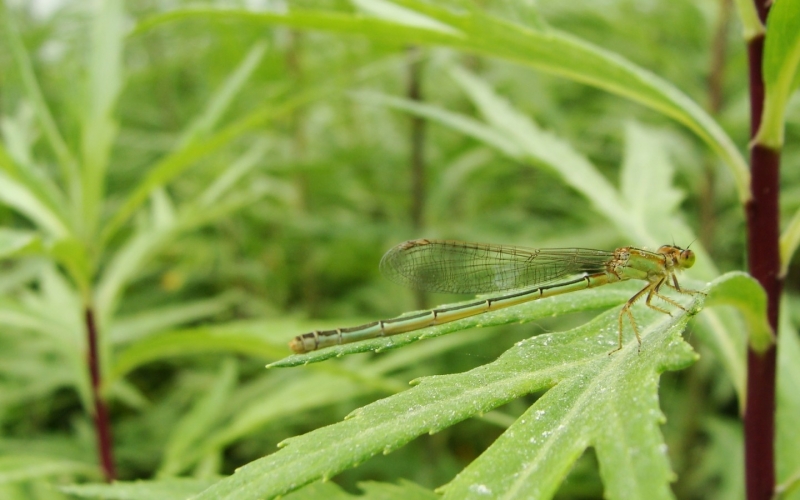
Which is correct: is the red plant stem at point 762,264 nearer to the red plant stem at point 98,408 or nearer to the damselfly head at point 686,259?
the damselfly head at point 686,259

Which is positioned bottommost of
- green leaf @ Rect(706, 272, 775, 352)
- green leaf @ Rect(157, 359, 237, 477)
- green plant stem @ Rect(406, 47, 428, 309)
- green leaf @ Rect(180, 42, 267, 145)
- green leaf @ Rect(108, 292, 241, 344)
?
green leaf @ Rect(706, 272, 775, 352)

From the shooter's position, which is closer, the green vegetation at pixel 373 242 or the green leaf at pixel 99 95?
the green vegetation at pixel 373 242

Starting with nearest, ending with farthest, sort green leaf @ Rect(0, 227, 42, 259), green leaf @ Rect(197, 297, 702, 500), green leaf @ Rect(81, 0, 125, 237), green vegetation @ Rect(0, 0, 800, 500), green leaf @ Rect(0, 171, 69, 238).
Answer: green leaf @ Rect(197, 297, 702, 500)
green vegetation @ Rect(0, 0, 800, 500)
green leaf @ Rect(0, 227, 42, 259)
green leaf @ Rect(0, 171, 69, 238)
green leaf @ Rect(81, 0, 125, 237)

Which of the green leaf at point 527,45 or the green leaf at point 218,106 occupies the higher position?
the green leaf at point 218,106

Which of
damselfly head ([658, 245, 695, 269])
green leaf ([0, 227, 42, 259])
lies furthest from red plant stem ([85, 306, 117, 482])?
damselfly head ([658, 245, 695, 269])

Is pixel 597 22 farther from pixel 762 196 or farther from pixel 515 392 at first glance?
pixel 515 392

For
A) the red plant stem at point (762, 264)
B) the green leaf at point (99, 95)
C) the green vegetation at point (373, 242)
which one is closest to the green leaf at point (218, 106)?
the green vegetation at point (373, 242)

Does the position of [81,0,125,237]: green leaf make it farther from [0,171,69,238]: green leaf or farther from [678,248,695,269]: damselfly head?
[678,248,695,269]: damselfly head
